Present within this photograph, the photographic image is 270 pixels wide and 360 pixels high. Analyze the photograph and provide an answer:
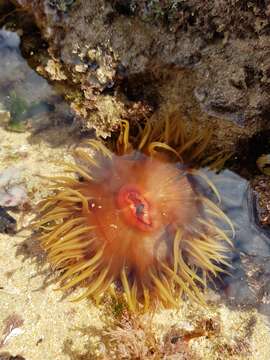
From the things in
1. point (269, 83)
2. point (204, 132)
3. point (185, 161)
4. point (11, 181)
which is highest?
point (269, 83)

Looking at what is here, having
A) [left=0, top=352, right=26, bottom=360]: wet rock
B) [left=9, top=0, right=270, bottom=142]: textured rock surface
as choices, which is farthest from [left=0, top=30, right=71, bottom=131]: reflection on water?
[left=0, top=352, right=26, bottom=360]: wet rock

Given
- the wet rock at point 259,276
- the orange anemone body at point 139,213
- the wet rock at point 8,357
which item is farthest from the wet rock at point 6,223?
the wet rock at point 259,276

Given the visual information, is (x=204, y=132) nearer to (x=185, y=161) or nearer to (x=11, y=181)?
(x=185, y=161)

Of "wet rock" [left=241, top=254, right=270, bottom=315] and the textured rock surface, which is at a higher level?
the textured rock surface

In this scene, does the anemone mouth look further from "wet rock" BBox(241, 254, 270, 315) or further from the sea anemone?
"wet rock" BBox(241, 254, 270, 315)

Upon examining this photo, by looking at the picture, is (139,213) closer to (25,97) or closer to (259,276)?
(259,276)

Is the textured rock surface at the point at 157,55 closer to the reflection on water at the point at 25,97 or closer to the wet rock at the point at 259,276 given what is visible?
the reflection on water at the point at 25,97

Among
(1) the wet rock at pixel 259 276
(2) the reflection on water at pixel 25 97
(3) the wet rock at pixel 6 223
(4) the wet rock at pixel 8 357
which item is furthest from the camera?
(2) the reflection on water at pixel 25 97

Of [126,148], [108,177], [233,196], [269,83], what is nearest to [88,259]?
[108,177]
